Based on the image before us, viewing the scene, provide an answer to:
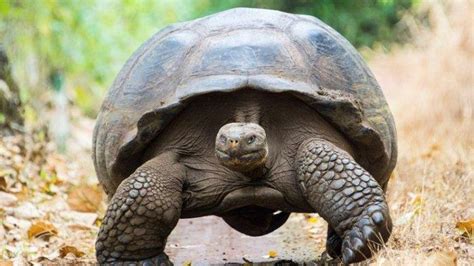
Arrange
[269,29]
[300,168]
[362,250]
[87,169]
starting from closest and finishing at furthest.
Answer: [362,250] → [300,168] → [269,29] → [87,169]

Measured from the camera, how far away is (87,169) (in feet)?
24.2

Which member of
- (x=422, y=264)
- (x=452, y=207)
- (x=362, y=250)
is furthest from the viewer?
(x=452, y=207)

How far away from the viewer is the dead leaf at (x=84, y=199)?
5.70 metres

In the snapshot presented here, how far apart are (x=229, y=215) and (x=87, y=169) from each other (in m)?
3.69

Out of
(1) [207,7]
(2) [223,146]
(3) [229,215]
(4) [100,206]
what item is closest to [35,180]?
(4) [100,206]

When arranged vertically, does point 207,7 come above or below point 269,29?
below

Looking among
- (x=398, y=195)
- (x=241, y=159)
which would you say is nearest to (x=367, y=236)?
(x=241, y=159)

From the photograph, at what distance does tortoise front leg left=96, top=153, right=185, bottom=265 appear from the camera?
11.0ft

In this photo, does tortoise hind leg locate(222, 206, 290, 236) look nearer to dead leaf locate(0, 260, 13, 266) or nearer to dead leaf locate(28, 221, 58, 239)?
dead leaf locate(0, 260, 13, 266)

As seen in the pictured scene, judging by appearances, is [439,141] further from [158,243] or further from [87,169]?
[158,243]

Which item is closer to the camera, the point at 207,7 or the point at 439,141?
the point at 439,141

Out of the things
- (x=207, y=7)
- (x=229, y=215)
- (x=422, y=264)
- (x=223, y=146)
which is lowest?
(x=207, y=7)

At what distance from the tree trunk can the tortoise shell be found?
315 centimetres

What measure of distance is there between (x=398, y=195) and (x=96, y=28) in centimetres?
837
